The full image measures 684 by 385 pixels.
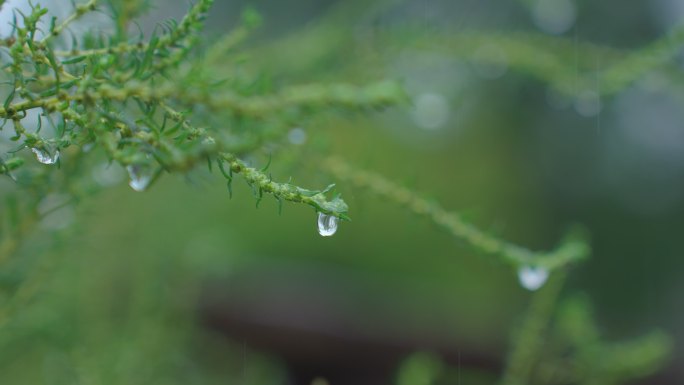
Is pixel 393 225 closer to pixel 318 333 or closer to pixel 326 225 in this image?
pixel 318 333

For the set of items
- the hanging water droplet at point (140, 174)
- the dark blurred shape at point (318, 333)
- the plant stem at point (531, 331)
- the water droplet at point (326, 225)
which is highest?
the dark blurred shape at point (318, 333)

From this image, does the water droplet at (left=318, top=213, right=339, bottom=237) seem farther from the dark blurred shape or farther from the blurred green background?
the dark blurred shape

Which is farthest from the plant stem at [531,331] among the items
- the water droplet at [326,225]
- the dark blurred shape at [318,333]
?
the dark blurred shape at [318,333]

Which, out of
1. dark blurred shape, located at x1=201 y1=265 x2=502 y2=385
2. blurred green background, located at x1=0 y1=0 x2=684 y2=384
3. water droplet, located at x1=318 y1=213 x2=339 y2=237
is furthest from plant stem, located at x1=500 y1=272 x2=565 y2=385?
dark blurred shape, located at x1=201 y1=265 x2=502 y2=385

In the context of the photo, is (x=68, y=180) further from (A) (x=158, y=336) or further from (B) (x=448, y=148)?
(B) (x=448, y=148)

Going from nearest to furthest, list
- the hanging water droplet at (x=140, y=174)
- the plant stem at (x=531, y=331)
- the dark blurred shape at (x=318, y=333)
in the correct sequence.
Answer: the hanging water droplet at (x=140, y=174) < the plant stem at (x=531, y=331) < the dark blurred shape at (x=318, y=333)

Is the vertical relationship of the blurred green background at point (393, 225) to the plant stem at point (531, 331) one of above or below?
above

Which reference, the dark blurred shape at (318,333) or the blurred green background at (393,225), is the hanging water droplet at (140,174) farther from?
the dark blurred shape at (318,333)
